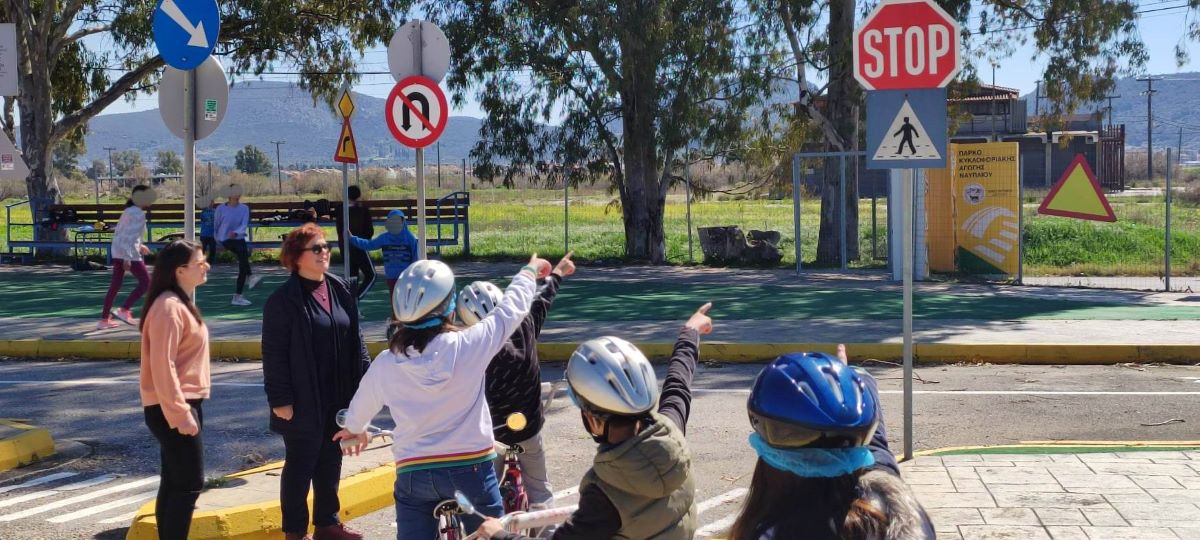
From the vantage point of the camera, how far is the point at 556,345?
12.3m

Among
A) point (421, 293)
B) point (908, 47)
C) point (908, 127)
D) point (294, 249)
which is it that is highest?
point (908, 47)

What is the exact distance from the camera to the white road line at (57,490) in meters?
7.19

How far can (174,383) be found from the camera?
212 inches

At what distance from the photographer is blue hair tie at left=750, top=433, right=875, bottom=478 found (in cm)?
251

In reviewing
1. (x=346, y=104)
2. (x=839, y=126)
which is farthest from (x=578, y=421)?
(x=839, y=126)

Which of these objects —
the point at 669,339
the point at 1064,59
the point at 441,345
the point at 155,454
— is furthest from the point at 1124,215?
the point at 441,345

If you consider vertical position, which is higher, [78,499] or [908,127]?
[908,127]

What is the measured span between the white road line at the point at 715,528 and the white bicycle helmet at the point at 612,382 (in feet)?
9.92

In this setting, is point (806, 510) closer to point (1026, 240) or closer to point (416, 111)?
point (416, 111)

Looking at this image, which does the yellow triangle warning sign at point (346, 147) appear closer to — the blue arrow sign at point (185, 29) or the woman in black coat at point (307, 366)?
the blue arrow sign at point (185, 29)

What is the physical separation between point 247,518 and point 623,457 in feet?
12.1

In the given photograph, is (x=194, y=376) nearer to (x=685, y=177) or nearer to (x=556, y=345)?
(x=556, y=345)

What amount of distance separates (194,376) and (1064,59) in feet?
66.0

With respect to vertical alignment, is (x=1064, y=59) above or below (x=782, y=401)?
above
